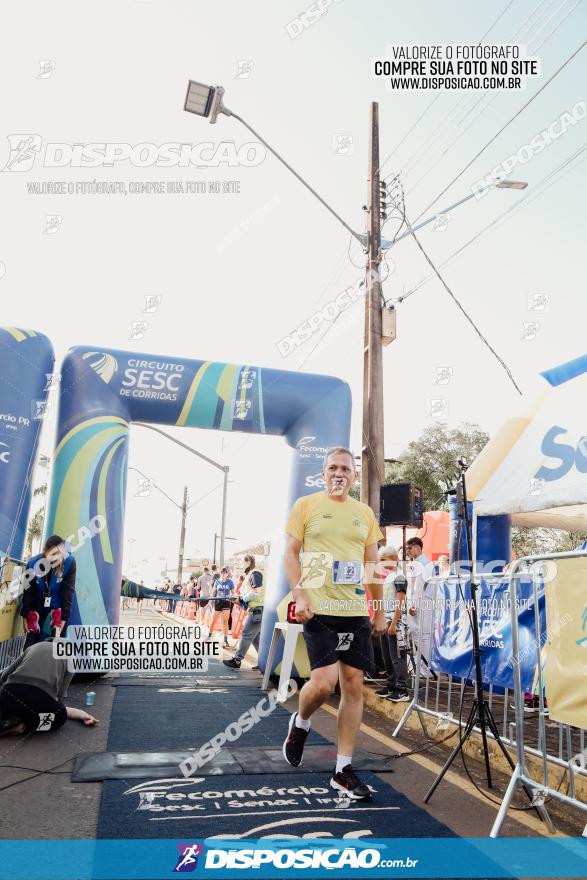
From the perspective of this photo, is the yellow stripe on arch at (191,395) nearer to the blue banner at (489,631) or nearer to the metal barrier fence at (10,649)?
the metal barrier fence at (10,649)

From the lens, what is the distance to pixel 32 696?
18.1ft

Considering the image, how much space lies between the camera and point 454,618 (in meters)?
5.61

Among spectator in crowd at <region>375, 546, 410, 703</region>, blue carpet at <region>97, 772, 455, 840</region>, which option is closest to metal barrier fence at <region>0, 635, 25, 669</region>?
blue carpet at <region>97, 772, 455, 840</region>

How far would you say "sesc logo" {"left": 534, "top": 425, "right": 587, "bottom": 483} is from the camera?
7.43 m

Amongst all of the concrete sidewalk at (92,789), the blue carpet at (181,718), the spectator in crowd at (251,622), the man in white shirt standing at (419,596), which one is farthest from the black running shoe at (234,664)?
the concrete sidewalk at (92,789)

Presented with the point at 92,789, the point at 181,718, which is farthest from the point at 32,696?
the point at 92,789

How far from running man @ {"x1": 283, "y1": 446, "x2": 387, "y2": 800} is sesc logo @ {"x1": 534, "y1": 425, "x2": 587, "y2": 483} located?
3.63 m

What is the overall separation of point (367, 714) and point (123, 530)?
368cm

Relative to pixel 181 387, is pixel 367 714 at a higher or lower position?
lower

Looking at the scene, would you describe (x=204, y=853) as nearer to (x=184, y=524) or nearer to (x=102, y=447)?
(x=102, y=447)

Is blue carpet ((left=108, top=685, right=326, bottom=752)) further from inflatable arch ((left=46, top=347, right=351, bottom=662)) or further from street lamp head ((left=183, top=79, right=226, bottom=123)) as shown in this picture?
street lamp head ((left=183, top=79, right=226, bottom=123))

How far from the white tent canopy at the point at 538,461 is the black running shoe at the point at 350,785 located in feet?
13.9

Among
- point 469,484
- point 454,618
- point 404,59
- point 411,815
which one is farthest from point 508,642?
point 404,59

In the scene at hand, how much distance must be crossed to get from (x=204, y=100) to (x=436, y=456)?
23500 mm
